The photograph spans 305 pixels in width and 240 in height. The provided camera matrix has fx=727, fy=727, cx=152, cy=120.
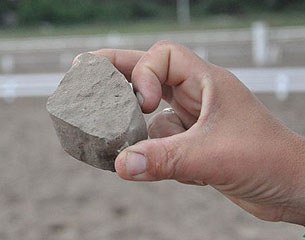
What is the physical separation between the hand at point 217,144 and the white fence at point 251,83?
22.2 ft

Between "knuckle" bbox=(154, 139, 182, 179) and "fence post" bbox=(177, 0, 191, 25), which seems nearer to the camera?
"knuckle" bbox=(154, 139, 182, 179)

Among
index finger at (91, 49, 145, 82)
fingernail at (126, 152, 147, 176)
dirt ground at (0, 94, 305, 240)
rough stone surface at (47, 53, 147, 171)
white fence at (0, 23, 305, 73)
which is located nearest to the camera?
fingernail at (126, 152, 147, 176)

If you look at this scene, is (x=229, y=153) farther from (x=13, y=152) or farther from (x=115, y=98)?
(x=13, y=152)

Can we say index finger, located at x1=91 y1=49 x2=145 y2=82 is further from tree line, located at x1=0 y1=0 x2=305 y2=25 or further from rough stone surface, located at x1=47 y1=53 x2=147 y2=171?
tree line, located at x1=0 y1=0 x2=305 y2=25

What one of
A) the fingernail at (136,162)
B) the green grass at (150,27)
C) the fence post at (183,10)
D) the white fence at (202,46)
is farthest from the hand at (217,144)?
the fence post at (183,10)

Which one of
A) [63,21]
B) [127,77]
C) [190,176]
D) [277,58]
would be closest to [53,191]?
[127,77]


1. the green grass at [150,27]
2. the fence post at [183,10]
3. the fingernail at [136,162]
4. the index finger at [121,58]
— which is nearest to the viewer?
the fingernail at [136,162]

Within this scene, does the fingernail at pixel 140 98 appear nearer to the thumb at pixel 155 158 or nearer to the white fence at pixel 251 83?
the thumb at pixel 155 158

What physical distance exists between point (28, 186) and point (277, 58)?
7.63m

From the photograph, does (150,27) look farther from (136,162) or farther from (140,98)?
(136,162)

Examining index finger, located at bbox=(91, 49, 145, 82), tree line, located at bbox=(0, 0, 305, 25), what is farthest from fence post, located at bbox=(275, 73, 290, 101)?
tree line, located at bbox=(0, 0, 305, 25)

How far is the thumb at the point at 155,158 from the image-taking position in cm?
157

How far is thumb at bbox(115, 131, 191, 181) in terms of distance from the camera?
1.57 meters

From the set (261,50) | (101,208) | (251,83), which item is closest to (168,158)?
(101,208)
